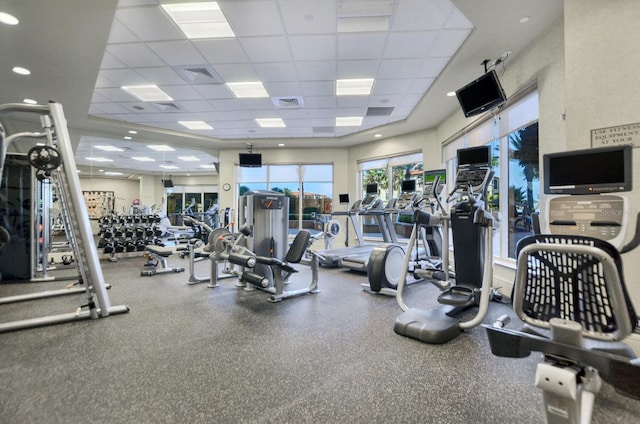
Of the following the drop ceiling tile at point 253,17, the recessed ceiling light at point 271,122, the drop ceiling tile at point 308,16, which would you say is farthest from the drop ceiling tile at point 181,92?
the drop ceiling tile at point 308,16

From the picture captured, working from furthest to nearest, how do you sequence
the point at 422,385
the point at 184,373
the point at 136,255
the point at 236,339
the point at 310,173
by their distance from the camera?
the point at 310,173, the point at 136,255, the point at 236,339, the point at 184,373, the point at 422,385

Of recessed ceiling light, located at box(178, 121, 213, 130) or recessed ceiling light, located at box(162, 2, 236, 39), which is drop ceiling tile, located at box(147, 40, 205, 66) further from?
recessed ceiling light, located at box(178, 121, 213, 130)

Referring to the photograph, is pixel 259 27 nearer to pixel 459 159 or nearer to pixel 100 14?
pixel 100 14

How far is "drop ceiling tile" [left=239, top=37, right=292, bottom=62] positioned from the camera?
3.69 metres

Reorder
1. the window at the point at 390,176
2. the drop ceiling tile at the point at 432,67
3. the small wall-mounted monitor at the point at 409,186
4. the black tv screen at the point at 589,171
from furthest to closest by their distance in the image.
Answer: the window at the point at 390,176 → the small wall-mounted monitor at the point at 409,186 → the drop ceiling tile at the point at 432,67 → the black tv screen at the point at 589,171

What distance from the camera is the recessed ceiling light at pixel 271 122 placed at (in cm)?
684

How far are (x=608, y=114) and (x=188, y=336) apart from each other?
4063 millimetres

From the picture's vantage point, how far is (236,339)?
261 cm

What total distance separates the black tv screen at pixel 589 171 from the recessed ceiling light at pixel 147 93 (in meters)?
5.77

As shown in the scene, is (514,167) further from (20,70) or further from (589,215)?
(20,70)

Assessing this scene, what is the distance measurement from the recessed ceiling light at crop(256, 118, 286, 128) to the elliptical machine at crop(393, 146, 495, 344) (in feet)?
15.9

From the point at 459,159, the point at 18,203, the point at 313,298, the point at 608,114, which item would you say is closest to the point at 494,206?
the point at 459,159

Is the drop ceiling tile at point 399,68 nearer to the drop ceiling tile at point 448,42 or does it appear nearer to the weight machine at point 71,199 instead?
the drop ceiling tile at point 448,42

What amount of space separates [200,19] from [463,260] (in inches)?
159
